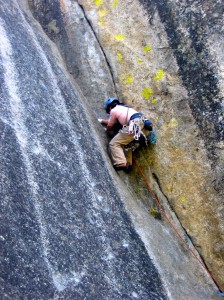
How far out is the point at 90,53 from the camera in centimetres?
706

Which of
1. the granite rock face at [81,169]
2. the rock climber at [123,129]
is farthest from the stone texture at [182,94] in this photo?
the rock climber at [123,129]

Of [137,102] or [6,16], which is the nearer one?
[6,16]

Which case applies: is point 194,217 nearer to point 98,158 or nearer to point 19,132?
point 98,158

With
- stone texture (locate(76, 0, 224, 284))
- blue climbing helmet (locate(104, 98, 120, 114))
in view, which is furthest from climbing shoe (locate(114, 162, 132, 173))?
blue climbing helmet (locate(104, 98, 120, 114))

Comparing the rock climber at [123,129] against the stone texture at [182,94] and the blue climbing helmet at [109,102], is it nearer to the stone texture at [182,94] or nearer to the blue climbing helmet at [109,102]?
the blue climbing helmet at [109,102]

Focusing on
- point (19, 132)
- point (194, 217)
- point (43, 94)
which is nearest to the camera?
point (19, 132)

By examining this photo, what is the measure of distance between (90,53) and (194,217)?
159 inches

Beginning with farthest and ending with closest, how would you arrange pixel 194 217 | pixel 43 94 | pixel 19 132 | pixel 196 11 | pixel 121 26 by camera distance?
pixel 121 26, pixel 196 11, pixel 194 217, pixel 43 94, pixel 19 132

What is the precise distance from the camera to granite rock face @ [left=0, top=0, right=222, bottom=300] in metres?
3.69

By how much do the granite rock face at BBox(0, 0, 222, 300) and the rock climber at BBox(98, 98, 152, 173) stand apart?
23cm

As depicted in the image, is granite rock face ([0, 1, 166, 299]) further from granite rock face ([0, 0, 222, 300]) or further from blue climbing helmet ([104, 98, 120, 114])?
blue climbing helmet ([104, 98, 120, 114])

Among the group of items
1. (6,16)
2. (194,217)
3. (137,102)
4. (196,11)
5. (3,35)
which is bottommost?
(194,217)

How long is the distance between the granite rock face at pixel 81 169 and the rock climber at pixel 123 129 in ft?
0.75

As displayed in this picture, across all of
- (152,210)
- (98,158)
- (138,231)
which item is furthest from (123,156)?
(138,231)
